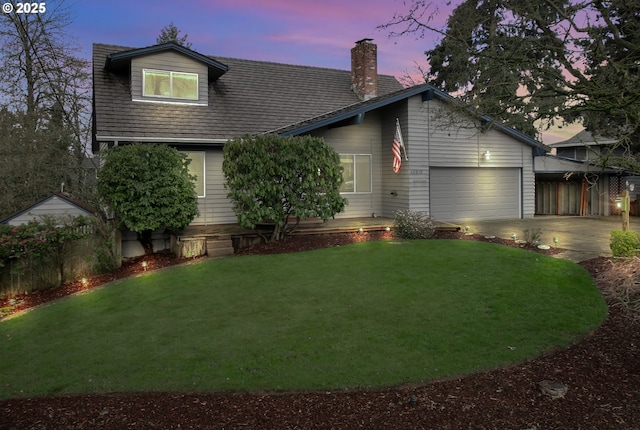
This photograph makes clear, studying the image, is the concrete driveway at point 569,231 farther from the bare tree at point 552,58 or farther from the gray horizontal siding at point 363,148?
the bare tree at point 552,58

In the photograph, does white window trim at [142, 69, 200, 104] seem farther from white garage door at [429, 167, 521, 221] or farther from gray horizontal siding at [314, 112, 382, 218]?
white garage door at [429, 167, 521, 221]

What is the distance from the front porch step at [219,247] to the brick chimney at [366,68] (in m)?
9.24

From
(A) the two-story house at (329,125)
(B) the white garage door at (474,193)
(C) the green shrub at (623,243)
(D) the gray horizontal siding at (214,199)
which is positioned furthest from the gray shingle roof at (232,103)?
(C) the green shrub at (623,243)

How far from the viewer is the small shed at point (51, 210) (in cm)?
1064

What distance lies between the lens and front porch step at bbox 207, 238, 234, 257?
1096 centimetres

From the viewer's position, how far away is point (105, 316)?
22.9 ft

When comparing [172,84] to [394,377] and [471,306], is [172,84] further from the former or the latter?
[394,377]

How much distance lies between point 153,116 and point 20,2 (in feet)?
32.4

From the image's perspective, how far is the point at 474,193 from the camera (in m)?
17.2

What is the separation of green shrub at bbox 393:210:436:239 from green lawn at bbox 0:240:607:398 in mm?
2435

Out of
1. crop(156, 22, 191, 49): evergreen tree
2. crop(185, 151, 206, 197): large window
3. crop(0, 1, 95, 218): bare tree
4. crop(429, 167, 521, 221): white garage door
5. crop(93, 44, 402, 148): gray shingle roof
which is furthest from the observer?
crop(156, 22, 191, 49): evergreen tree

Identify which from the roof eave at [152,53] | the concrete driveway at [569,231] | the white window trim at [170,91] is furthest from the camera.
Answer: the white window trim at [170,91]

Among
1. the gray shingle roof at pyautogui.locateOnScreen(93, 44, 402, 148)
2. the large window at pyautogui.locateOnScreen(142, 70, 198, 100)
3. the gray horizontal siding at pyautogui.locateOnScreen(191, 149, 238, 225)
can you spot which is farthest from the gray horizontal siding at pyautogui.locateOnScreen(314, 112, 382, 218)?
the large window at pyautogui.locateOnScreen(142, 70, 198, 100)

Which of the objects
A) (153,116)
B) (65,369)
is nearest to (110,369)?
(65,369)
